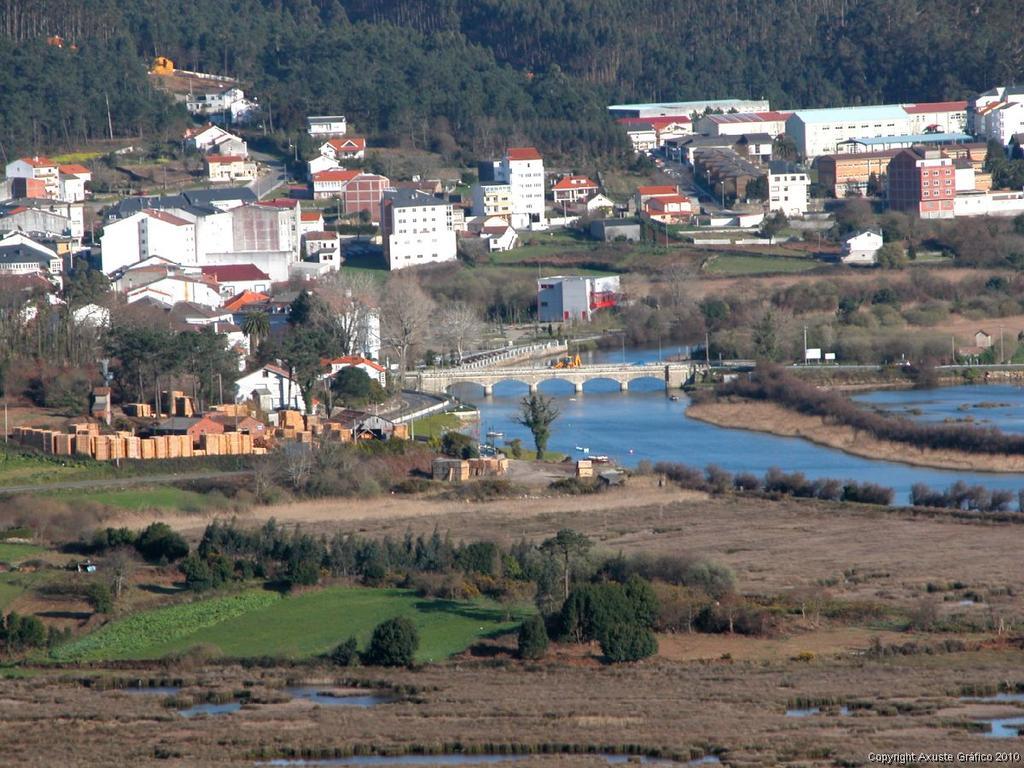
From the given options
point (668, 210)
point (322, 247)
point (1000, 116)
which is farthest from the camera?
point (1000, 116)

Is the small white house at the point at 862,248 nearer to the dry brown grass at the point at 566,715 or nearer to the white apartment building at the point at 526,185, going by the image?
the white apartment building at the point at 526,185

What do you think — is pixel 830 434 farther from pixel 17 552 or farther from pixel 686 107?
pixel 686 107

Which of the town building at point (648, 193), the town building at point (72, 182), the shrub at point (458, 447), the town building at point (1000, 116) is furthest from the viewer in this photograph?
the town building at point (1000, 116)

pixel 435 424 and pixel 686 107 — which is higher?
pixel 686 107

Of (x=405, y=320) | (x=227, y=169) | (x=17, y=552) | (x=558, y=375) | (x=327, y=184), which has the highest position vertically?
(x=227, y=169)

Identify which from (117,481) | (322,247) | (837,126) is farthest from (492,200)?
(117,481)

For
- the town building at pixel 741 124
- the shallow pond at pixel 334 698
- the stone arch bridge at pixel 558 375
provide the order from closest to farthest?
the shallow pond at pixel 334 698, the stone arch bridge at pixel 558 375, the town building at pixel 741 124

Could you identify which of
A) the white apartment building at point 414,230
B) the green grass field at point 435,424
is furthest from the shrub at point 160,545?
the white apartment building at point 414,230
